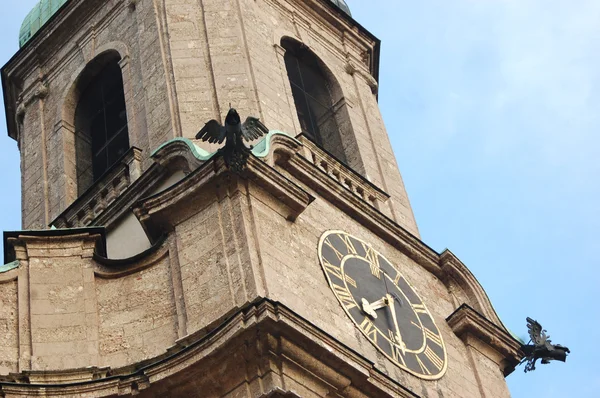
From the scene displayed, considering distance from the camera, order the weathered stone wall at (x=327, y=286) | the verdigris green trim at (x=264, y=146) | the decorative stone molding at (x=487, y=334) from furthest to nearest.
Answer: the decorative stone molding at (x=487, y=334)
the verdigris green trim at (x=264, y=146)
the weathered stone wall at (x=327, y=286)

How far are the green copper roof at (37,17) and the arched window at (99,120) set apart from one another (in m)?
1.72

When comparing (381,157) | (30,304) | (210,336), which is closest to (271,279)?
(210,336)

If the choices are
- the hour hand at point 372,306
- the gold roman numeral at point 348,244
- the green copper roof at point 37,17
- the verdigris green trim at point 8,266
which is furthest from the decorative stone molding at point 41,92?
the hour hand at point 372,306

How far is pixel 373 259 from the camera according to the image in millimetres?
20484

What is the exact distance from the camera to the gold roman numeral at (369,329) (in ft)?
62.5

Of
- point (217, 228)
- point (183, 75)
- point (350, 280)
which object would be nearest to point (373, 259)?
point (350, 280)

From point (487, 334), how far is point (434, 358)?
133 centimetres

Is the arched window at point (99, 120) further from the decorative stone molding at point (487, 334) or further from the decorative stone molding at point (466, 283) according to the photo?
the decorative stone molding at point (487, 334)

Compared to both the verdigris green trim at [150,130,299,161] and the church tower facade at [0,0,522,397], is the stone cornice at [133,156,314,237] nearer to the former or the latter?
the church tower facade at [0,0,522,397]

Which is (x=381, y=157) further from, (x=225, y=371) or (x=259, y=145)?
(x=225, y=371)

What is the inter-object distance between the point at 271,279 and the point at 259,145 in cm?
253

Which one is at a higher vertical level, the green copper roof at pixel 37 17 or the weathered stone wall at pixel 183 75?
the green copper roof at pixel 37 17

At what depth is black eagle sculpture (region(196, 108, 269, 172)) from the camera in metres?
18.6

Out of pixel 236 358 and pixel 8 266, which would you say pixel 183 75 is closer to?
pixel 8 266
